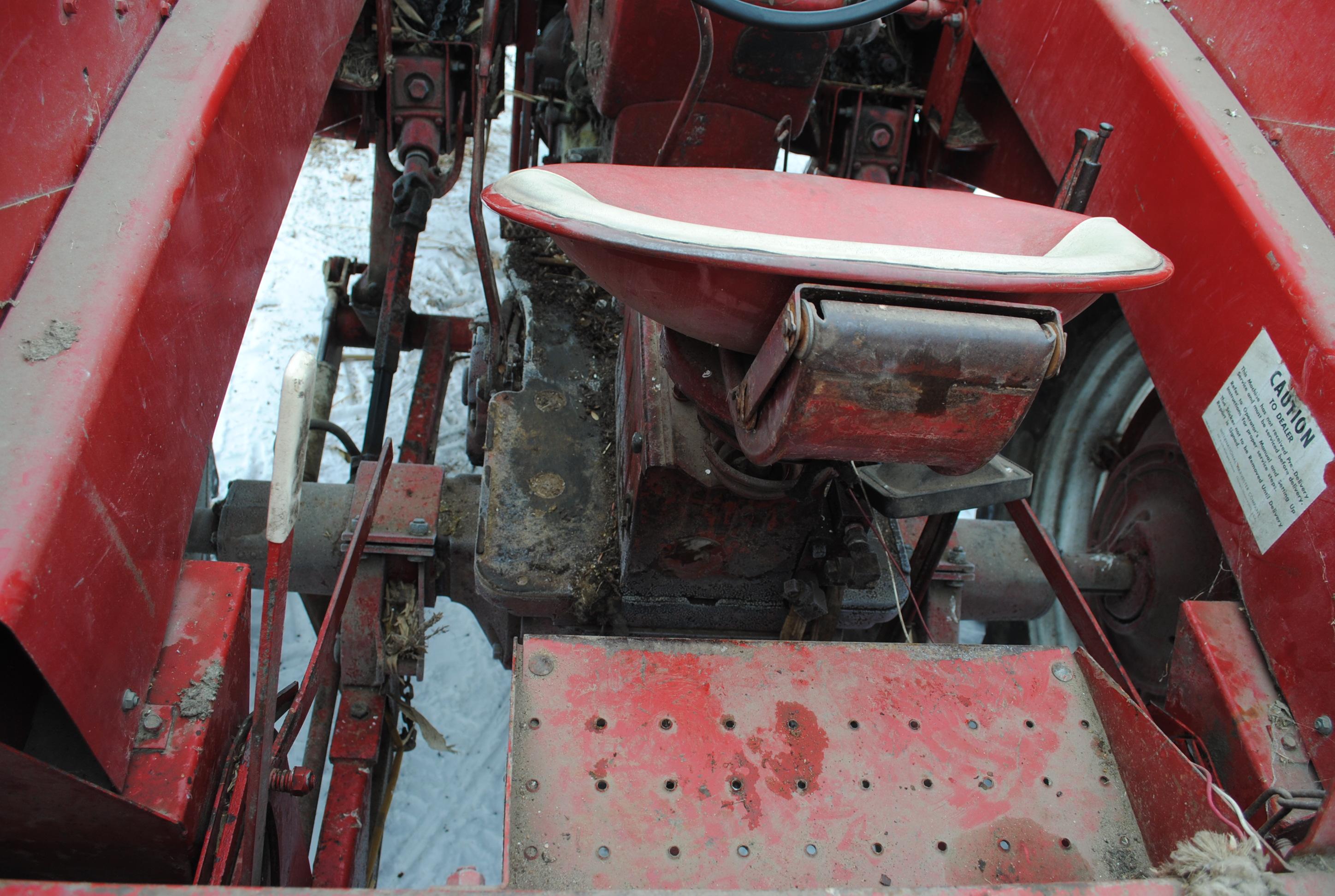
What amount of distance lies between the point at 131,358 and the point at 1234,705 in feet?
4.08

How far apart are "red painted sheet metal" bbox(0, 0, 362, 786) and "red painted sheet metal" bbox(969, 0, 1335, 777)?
4.03 ft

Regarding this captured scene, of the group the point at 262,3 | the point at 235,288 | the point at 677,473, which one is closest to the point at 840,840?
the point at 677,473

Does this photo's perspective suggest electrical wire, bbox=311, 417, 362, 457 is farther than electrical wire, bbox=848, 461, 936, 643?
Yes

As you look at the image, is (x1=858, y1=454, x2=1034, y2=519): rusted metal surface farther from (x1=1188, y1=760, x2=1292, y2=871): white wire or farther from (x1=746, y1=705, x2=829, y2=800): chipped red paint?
(x1=1188, y1=760, x2=1292, y2=871): white wire

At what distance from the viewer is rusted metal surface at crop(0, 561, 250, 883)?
31.4 inches

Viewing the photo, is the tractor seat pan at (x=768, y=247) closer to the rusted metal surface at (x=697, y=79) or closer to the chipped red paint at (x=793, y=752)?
the rusted metal surface at (x=697, y=79)

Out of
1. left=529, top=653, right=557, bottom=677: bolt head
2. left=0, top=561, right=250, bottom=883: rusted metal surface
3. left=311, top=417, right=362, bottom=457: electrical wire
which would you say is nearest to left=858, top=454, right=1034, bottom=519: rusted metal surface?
left=529, top=653, right=557, bottom=677: bolt head

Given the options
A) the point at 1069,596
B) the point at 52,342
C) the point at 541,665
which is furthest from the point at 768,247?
the point at 1069,596

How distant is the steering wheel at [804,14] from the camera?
3.57ft

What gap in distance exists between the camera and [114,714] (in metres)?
0.82

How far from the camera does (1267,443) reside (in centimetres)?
108

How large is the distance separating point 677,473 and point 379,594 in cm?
66

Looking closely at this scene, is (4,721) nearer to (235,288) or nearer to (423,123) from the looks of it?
(235,288)

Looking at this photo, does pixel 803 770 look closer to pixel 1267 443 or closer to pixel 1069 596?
pixel 1069 596
